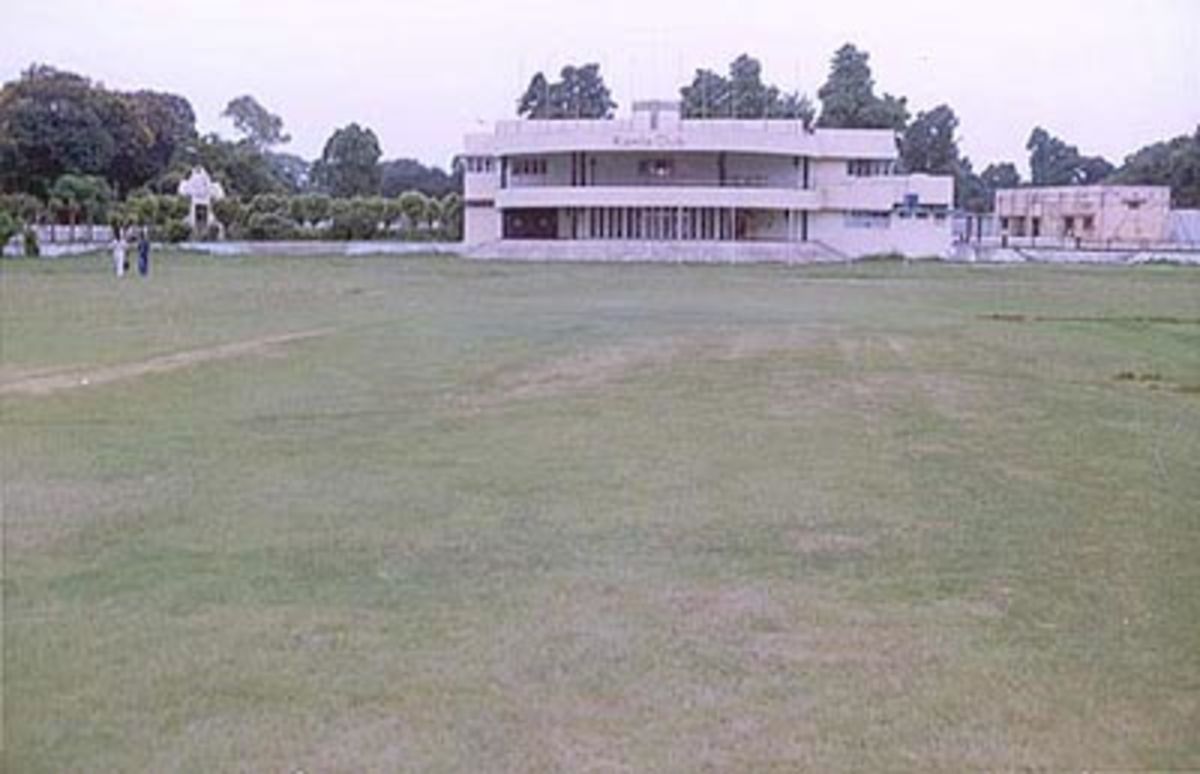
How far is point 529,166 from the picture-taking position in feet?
260

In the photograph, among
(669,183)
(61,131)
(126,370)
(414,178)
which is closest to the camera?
(126,370)

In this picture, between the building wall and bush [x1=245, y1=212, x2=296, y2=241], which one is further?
the building wall

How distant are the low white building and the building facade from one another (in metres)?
18.0

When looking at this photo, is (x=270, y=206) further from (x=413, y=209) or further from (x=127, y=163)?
(x=127, y=163)

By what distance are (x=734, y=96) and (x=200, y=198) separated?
34107 mm

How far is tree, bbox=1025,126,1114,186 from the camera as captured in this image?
467 feet

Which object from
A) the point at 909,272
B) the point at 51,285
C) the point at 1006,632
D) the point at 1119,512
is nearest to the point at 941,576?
the point at 1006,632

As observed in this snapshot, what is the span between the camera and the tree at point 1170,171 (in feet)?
337

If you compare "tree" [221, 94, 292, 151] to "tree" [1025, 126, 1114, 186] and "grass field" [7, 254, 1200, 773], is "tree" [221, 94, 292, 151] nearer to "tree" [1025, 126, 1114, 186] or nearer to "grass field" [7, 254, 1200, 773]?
"tree" [1025, 126, 1114, 186]

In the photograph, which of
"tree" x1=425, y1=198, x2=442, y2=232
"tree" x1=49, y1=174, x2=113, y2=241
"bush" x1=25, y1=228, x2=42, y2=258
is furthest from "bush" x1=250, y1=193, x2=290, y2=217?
"bush" x1=25, y1=228, x2=42, y2=258

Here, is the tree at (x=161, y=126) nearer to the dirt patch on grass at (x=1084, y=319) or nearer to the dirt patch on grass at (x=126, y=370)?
the dirt patch on grass at (x=1084, y=319)

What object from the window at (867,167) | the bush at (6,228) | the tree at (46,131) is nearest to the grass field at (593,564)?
the bush at (6,228)

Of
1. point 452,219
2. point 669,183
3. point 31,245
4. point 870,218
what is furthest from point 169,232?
point 870,218

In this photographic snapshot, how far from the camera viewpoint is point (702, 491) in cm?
1105
